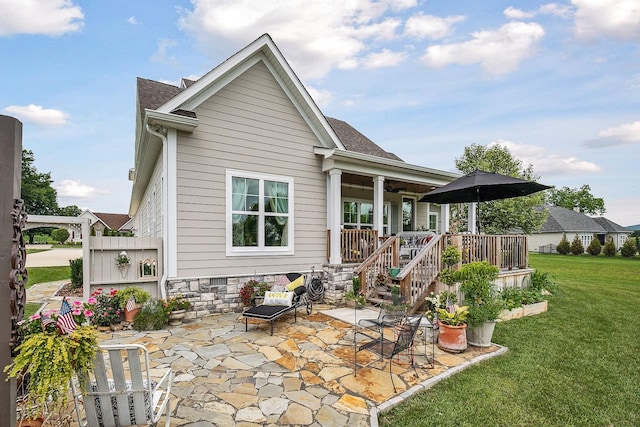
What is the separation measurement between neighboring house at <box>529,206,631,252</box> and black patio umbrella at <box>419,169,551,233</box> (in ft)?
112

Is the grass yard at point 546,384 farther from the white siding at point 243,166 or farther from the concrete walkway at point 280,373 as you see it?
the white siding at point 243,166

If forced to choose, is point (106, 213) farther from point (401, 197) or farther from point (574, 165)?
point (574, 165)

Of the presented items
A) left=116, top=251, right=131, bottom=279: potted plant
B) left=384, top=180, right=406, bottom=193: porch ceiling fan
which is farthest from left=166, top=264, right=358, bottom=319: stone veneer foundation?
left=384, top=180, right=406, bottom=193: porch ceiling fan

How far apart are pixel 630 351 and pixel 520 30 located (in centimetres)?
907

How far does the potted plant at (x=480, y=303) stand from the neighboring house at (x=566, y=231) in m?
37.3

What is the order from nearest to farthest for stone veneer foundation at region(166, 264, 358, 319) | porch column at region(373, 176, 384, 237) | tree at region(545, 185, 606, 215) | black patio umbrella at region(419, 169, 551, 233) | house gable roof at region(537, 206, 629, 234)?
1. stone veneer foundation at region(166, 264, 358, 319)
2. black patio umbrella at region(419, 169, 551, 233)
3. porch column at region(373, 176, 384, 237)
4. house gable roof at region(537, 206, 629, 234)
5. tree at region(545, 185, 606, 215)

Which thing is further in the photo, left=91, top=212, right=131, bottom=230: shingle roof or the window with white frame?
left=91, top=212, right=131, bottom=230: shingle roof

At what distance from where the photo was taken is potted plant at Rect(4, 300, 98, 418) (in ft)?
6.66

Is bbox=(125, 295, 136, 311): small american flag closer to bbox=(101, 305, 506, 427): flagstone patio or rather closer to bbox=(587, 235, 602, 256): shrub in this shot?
bbox=(101, 305, 506, 427): flagstone patio

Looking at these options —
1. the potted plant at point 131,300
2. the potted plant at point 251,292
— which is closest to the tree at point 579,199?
the potted plant at point 251,292

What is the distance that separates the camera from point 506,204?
1558 cm

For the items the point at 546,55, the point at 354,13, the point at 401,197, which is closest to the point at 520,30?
the point at 546,55

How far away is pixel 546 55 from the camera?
10.2 meters

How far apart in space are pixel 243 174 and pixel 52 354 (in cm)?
590
